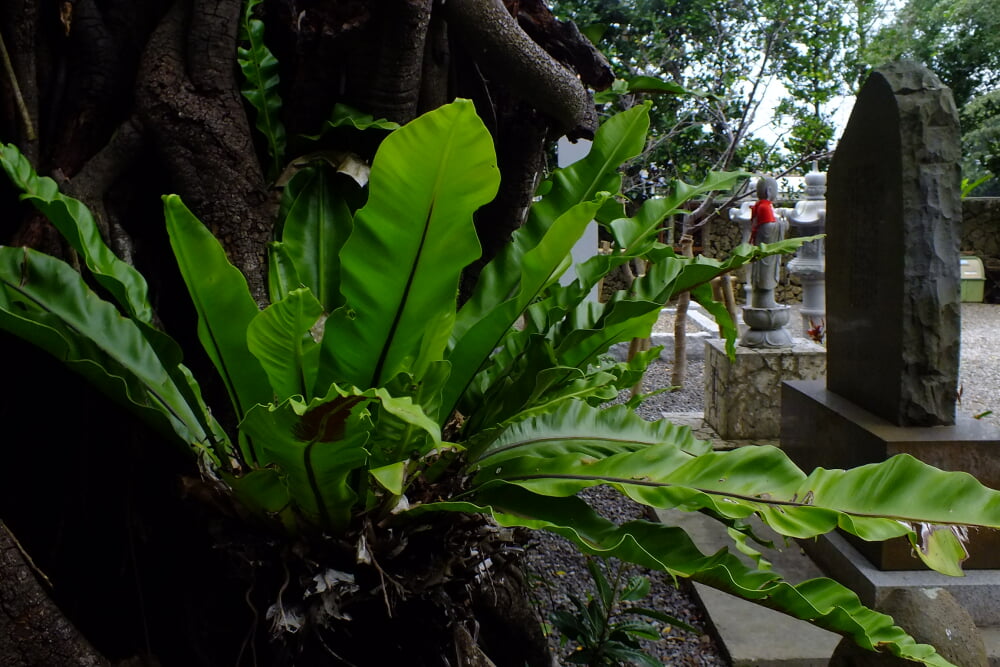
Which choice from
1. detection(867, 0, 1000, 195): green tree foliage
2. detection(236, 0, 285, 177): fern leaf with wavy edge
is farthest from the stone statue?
detection(867, 0, 1000, 195): green tree foliage

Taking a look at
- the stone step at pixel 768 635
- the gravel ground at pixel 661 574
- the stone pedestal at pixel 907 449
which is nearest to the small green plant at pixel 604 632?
the gravel ground at pixel 661 574

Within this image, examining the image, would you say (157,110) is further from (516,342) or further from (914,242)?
(914,242)

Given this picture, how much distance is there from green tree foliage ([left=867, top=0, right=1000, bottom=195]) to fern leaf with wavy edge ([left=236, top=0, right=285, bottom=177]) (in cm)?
1482

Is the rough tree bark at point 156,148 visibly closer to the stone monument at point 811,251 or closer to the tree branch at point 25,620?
the tree branch at point 25,620

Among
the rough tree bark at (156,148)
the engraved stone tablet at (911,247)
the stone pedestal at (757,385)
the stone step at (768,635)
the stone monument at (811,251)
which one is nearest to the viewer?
the rough tree bark at (156,148)

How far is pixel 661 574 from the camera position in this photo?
2.94 m

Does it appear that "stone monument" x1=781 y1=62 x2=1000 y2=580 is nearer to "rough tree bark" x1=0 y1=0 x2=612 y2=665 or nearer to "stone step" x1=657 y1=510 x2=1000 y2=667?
"stone step" x1=657 y1=510 x2=1000 y2=667

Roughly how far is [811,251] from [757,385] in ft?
7.73

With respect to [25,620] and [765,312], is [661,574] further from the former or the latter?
[25,620]

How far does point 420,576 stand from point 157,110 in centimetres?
109

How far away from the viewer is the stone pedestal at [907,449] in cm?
245

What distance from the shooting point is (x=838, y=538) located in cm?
267

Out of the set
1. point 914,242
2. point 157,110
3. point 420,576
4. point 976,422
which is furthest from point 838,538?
point 157,110

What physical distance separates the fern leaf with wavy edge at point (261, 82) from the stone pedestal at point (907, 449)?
170cm
